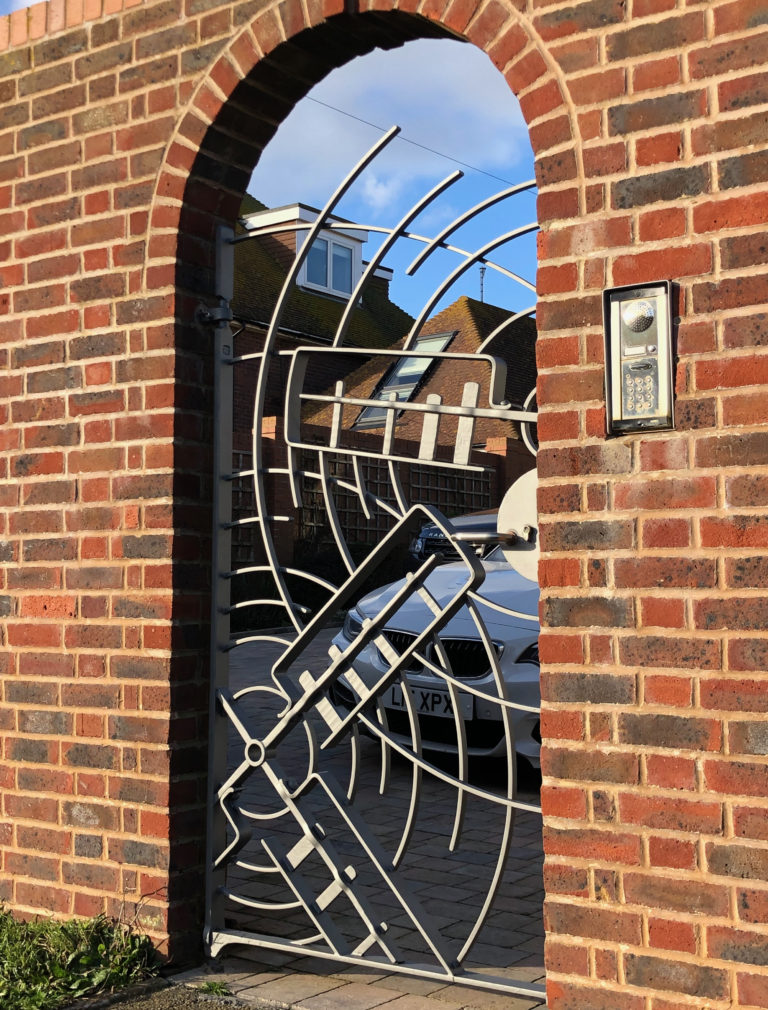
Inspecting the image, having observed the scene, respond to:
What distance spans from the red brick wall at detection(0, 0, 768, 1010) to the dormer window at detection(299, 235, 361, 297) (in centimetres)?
2330

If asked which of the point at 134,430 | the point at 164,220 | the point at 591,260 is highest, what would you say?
the point at 164,220

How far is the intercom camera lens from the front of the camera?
8.75 feet

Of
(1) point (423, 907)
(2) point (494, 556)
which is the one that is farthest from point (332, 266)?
(1) point (423, 907)

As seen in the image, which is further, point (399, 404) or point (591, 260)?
point (399, 404)

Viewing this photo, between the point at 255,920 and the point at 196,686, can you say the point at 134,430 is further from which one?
the point at 255,920

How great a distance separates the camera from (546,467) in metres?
2.83

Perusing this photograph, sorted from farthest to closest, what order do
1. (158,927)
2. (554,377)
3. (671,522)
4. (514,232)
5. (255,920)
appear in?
1. (255,920)
2. (158,927)
3. (514,232)
4. (554,377)
5. (671,522)

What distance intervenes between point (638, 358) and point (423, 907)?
241 cm

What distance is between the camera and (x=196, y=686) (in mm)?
3639

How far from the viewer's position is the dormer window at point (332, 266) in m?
27.3

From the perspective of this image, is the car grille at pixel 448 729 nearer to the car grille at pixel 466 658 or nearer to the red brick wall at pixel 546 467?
the car grille at pixel 466 658

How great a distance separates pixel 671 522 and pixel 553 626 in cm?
38

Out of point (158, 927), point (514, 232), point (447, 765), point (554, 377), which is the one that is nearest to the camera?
point (554, 377)

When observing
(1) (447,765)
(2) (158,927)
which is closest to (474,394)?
(2) (158,927)
